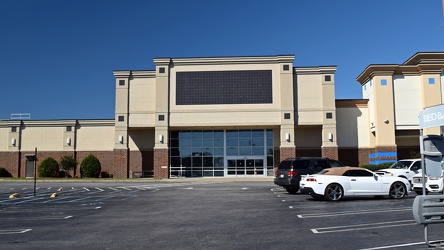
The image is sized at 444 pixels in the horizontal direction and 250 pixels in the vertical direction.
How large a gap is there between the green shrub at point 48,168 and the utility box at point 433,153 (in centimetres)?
4062

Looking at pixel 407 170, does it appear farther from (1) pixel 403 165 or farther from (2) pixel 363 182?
(2) pixel 363 182

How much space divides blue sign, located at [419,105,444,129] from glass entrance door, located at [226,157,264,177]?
35.2 m

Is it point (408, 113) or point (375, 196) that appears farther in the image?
point (408, 113)

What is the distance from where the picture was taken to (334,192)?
1792 centimetres

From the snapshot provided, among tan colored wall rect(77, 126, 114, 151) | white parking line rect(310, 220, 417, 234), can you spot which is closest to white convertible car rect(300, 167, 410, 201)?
white parking line rect(310, 220, 417, 234)

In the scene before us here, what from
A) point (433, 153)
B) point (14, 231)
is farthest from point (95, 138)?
point (433, 153)

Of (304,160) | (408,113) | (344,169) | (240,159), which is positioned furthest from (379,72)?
(344,169)

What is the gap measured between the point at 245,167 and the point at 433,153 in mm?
35875

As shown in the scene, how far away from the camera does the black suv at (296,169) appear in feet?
71.1

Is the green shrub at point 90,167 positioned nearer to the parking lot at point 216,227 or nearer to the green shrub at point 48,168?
the green shrub at point 48,168

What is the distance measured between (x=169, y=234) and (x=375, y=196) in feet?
41.5

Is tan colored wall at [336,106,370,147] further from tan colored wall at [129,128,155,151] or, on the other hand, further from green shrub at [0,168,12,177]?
green shrub at [0,168,12,177]

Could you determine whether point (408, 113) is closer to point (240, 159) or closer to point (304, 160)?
point (240, 159)

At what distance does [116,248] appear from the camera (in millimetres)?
8508
